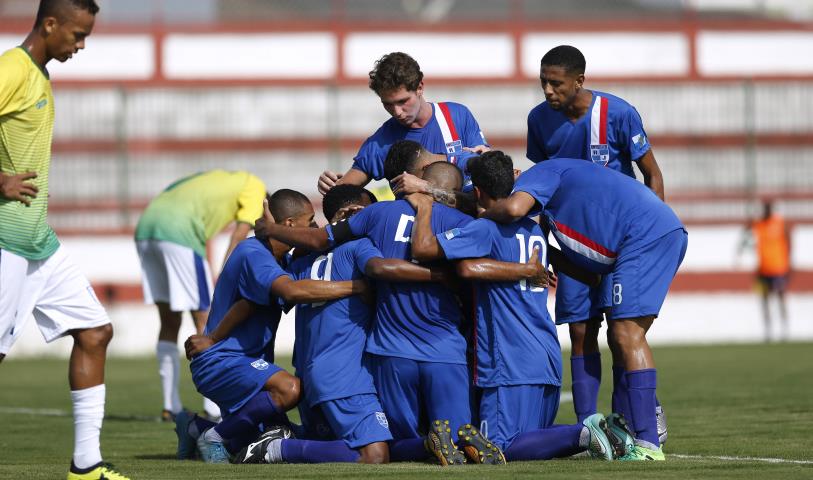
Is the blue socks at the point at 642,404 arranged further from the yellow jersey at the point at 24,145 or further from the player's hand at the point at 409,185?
the yellow jersey at the point at 24,145

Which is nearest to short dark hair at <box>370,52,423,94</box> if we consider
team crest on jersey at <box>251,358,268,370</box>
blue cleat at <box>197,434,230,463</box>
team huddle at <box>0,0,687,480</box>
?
team huddle at <box>0,0,687,480</box>

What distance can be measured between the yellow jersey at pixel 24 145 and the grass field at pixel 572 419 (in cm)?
118

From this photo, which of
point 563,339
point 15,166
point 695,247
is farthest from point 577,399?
point 695,247

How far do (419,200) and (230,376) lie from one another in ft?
4.87

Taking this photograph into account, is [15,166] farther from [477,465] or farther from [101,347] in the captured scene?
[477,465]

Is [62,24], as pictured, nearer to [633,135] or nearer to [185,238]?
[633,135]

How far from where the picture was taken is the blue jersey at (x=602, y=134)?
26.3 feet

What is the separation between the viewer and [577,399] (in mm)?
7820

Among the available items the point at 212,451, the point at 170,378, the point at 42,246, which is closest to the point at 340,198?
the point at 212,451

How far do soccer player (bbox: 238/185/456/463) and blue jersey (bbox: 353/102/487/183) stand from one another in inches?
45.2

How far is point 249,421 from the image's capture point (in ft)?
24.6

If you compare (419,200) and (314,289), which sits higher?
(419,200)

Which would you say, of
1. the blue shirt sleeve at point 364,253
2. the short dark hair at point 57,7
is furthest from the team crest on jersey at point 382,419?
the short dark hair at point 57,7

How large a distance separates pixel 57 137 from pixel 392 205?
16045 mm
